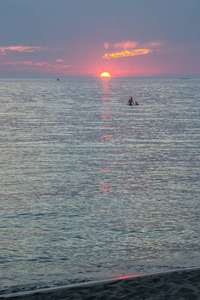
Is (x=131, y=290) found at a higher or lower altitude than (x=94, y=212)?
higher

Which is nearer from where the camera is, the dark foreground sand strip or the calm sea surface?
the dark foreground sand strip

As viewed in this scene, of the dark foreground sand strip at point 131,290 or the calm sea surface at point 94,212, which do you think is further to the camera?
the calm sea surface at point 94,212

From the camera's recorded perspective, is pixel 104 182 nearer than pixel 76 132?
Yes

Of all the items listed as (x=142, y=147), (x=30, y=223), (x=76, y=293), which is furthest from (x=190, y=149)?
(x=76, y=293)

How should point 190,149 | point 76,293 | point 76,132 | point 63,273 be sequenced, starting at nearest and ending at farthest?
point 76,293 < point 63,273 < point 190,149 < point 76,132

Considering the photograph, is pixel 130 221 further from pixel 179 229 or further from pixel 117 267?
pixel 117 267

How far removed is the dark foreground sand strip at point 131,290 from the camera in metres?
8.17

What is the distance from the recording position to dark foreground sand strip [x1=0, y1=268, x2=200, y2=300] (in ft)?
26.8

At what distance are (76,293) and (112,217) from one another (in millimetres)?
6522

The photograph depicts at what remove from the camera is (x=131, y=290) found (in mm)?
8477

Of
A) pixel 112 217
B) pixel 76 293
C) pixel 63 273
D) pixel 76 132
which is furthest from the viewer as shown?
pixel 76 132

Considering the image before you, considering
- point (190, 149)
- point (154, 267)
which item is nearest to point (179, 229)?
point (154, 267)

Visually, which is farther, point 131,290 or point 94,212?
point 94,212

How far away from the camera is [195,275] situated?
9.22m
